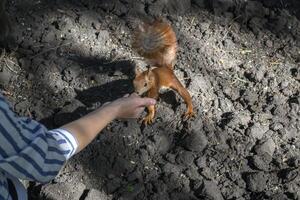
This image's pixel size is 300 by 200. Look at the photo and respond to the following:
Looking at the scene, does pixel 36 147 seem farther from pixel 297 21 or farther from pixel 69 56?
pixel 297 21

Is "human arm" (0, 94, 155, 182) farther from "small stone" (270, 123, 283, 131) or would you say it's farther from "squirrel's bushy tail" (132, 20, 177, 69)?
"small stone" (270, 123, 283, 131)

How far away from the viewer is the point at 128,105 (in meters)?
2.60

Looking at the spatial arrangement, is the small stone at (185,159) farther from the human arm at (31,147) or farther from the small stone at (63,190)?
the human arm at (31,147)

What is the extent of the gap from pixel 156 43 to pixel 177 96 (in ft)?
1.62

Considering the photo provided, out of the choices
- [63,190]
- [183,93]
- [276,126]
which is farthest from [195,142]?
[63,190]

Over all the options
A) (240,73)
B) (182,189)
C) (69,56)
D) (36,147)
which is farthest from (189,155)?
(36,147)

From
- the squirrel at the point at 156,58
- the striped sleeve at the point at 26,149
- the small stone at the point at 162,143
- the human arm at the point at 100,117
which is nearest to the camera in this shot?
the striped sleeve at the point at 26,149

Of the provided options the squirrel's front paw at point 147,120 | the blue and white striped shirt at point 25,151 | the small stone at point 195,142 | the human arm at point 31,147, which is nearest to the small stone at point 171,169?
the small stone at point 195,142

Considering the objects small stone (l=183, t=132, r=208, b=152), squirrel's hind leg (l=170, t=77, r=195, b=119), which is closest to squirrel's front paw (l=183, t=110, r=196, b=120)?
squirrel's hind leg (l=170, t=77, r=195, b=119)

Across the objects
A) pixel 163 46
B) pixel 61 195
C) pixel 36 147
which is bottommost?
pixel 61 195

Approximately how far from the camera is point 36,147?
6.38 ft

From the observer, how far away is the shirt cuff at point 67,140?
2.15 metres

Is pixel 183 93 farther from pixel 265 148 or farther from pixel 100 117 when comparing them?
pixel 100 117

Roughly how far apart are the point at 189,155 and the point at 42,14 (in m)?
1.45
